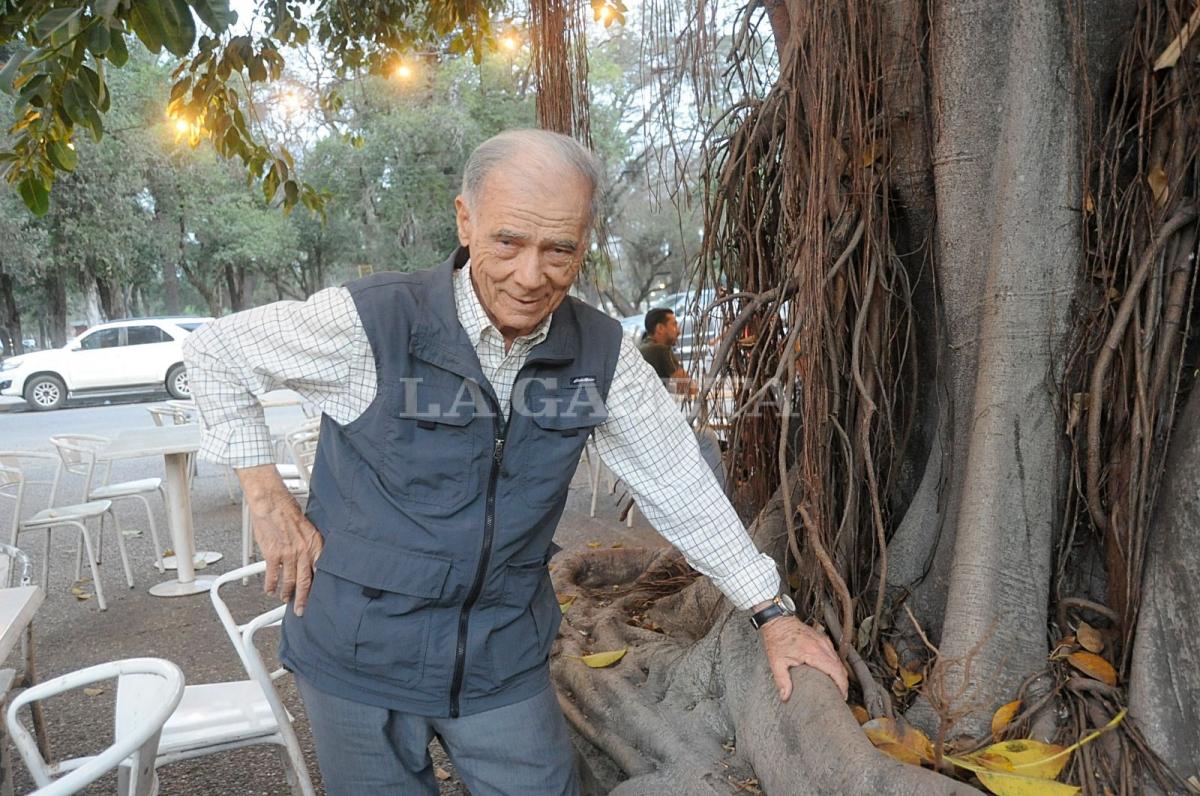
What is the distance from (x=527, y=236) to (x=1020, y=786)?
4.39 feet

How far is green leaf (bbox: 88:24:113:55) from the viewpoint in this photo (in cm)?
234

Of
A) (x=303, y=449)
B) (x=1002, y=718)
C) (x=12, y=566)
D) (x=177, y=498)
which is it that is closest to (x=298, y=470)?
(x=303, y=449)

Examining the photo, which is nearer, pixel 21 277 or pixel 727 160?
pixel 727 160

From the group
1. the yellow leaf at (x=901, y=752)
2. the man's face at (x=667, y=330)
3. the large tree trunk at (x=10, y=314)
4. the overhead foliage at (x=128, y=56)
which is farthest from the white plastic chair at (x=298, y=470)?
the large tree trunk at (x=10, y=314)

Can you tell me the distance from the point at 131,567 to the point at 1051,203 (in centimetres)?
575

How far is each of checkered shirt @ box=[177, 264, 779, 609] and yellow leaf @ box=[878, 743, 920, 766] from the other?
1.21 ft

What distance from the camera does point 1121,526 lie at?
2045 mm

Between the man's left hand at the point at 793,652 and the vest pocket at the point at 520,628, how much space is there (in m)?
0.47

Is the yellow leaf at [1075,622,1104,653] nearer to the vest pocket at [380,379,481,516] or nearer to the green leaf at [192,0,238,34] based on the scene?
the vest pocket at [380,379,481,516]

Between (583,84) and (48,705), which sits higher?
(583,84)

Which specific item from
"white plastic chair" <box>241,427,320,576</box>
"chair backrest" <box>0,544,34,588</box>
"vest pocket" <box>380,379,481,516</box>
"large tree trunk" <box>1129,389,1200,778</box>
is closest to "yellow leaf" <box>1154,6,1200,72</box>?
"large tree trunk" <box>1129,389,1200,778</box>

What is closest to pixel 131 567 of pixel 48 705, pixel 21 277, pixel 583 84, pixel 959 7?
pixel 48 705

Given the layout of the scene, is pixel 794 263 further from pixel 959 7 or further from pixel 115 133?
pixel 115 133

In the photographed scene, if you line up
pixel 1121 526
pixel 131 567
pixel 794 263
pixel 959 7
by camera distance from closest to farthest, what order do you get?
pixel 1121 526 → pixel 959 7 → pixel 794 263 → pixel 131 567
